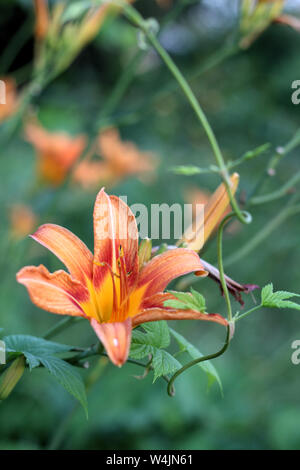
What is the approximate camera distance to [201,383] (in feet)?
5.43

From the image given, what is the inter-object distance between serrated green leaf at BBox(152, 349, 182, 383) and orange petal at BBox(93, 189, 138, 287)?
106 mm

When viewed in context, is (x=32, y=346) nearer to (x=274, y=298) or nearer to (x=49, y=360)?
(x=49, y=360)

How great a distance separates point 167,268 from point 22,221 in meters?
0.95

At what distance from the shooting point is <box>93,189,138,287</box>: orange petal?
1.92 feet

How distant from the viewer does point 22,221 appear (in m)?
1.44

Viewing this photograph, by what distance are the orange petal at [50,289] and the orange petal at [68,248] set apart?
22 mm

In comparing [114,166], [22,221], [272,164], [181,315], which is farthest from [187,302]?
[114,166]

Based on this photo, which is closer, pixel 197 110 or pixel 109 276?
pixel 109 276

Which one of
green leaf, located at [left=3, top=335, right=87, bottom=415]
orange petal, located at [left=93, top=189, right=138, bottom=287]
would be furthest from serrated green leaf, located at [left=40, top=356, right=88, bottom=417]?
orange petal, located at [left=93, top=189, right=138, bottom=287]

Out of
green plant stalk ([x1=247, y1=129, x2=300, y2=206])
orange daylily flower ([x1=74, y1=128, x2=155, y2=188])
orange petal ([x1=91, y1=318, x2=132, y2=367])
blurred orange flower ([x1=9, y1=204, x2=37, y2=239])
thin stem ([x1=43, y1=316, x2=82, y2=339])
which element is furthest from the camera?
orange daylily flower ([x1=74, y1=128, x2=155, y2=188])

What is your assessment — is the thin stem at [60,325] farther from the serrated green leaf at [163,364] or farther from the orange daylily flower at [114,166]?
the orange daylily flower at [114,166]

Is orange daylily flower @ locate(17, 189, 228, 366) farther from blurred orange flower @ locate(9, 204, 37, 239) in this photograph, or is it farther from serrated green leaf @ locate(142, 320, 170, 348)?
blurred orange flower @ locate(9, 204, 37, 239)

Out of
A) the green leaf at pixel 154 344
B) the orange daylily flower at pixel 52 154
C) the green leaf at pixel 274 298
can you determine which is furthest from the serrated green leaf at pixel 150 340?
the orange daylily flower at pixel 52 154

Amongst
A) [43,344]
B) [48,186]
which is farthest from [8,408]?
[43,344]
